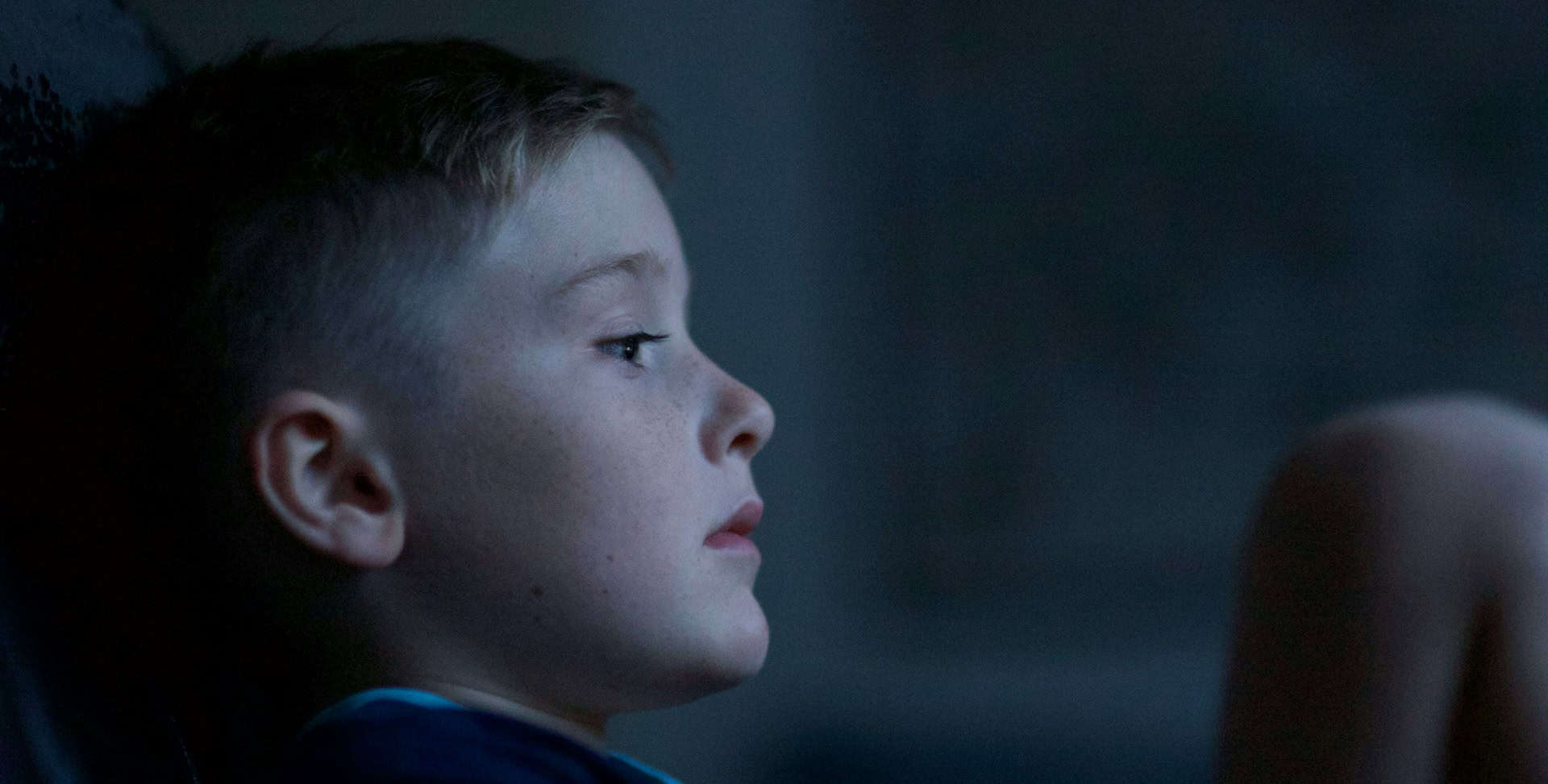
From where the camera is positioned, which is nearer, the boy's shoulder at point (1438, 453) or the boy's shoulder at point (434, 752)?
the boy's shoulder at point (434, 752)

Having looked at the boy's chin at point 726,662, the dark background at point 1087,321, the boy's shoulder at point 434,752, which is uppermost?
the dark background at point 1087,321

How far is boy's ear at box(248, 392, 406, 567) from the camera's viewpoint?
0.42 metres

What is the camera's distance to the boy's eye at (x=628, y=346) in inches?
18.4

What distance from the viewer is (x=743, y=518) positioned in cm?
50

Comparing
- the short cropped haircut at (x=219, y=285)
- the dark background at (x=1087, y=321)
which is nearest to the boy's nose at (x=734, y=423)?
the short cropped haircut at (x=219, y=285)

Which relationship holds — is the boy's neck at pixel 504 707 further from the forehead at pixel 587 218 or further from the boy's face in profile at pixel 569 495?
the forehead at pixel 587 218

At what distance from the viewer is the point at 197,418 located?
44 centimetres

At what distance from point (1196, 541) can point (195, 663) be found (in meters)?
1.24

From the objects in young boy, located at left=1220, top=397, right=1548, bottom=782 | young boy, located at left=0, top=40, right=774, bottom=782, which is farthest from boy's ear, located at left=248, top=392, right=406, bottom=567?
young boy, located at left=1220, top=397, right=1548, bottom=782

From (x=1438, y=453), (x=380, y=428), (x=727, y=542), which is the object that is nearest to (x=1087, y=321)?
(x=1438, y=453)

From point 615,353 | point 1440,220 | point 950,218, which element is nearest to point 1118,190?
point 950,218

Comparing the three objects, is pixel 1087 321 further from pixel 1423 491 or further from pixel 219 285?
pixel 219 285

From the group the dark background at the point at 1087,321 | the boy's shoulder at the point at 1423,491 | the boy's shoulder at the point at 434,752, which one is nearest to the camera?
the boy's shoulder at the point at 434,752

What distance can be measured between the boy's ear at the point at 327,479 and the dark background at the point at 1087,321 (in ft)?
3.08
